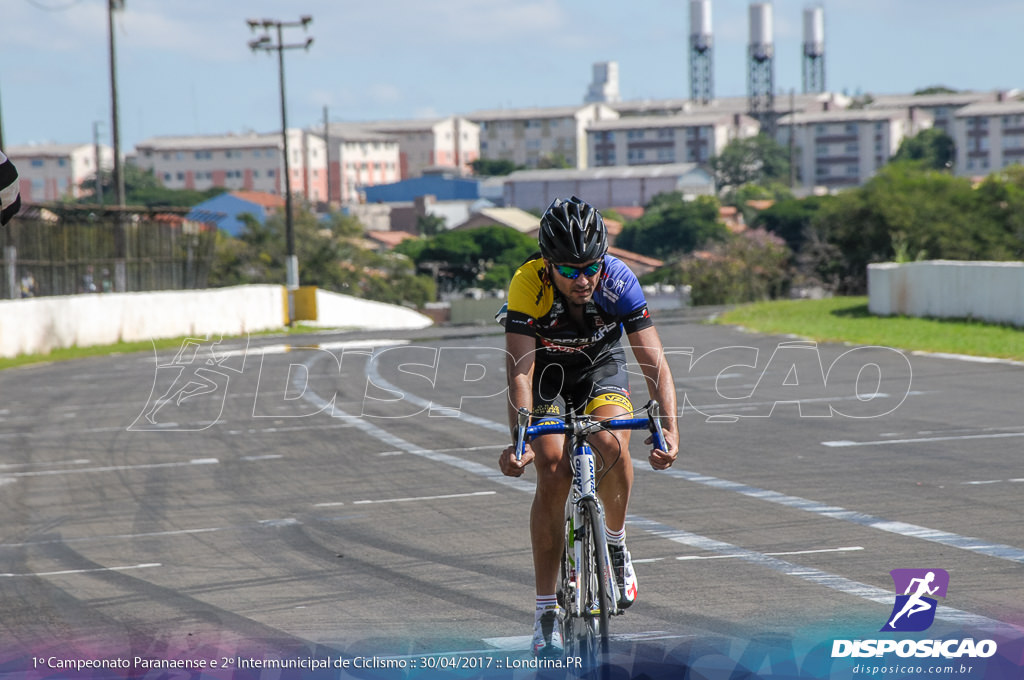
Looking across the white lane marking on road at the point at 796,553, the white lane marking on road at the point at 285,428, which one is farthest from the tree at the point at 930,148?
the white lane marking on road at the point at 796,553

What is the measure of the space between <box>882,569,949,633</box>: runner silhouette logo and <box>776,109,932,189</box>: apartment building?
177 meters

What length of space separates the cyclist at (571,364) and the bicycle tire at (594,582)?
159mm

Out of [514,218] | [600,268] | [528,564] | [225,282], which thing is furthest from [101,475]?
[514,218]

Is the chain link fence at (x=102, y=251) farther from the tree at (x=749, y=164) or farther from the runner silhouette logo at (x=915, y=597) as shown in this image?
the tree at (x=749, y=164)

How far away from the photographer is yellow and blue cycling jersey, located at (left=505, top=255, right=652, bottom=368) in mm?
5887

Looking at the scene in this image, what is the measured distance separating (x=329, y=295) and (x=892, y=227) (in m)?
19.6

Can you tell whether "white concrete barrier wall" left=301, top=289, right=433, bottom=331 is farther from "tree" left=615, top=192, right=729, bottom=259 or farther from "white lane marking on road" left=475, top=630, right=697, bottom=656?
"tree" left=615, top=192, right=729, bottom=259

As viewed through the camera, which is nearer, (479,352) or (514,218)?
(479,352)

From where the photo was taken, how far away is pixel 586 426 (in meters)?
5.56

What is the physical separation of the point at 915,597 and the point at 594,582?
1924mm

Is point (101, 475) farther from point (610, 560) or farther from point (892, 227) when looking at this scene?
point (892, 227)

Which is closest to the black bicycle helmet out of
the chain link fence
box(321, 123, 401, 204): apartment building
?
the chain link fence

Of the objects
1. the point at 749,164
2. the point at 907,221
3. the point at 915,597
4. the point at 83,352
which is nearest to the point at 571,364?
the point at 915,597

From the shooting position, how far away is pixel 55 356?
1161 inches
